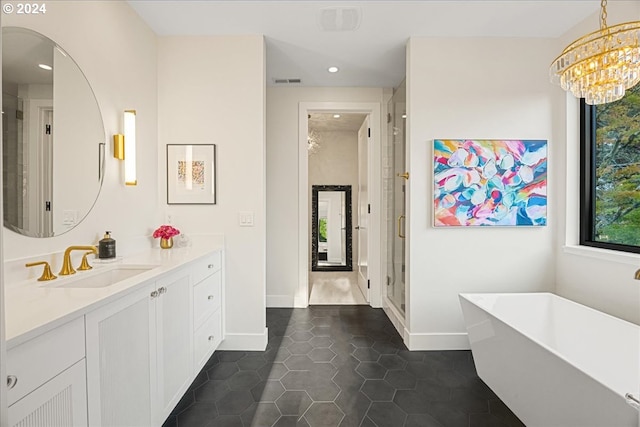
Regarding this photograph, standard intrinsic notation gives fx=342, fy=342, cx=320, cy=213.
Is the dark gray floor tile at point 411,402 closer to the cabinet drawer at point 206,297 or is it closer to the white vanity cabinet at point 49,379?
the cabinet drawer at point 206,297

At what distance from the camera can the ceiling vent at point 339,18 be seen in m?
2.55

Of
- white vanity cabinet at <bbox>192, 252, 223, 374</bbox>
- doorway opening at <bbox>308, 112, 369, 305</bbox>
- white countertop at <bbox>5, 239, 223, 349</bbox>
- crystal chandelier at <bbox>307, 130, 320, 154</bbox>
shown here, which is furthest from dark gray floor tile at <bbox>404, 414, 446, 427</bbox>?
crystal chandelier at <bbox>307, 130, 320, 154</bbox>

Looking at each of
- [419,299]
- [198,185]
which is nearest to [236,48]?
[198,185]

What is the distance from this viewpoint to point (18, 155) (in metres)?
1.65

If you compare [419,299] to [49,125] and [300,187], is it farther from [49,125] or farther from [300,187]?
[49,125]

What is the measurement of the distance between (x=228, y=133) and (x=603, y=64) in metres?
2.52

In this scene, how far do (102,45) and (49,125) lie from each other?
764mm

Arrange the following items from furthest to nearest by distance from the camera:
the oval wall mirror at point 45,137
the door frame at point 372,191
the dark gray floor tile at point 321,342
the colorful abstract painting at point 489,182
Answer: the door frame at point 372,191, the dark gray floor tile at point 321,342, the colorful abstract painting at point 489,182, the oval wall mirror at point 45,137

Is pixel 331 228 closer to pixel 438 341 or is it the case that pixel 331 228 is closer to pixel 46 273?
pixel 438 341

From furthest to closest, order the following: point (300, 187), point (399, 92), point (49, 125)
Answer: point (300, 187)
point (399, 92)
point (49, 125)

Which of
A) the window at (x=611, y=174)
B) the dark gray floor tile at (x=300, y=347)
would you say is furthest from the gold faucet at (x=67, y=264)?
the window at (x=611, y=174)

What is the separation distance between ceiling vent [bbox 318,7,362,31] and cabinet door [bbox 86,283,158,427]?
2258 millimetres

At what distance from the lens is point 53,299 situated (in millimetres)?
1366

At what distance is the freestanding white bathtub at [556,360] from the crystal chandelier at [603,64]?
4.47ft
